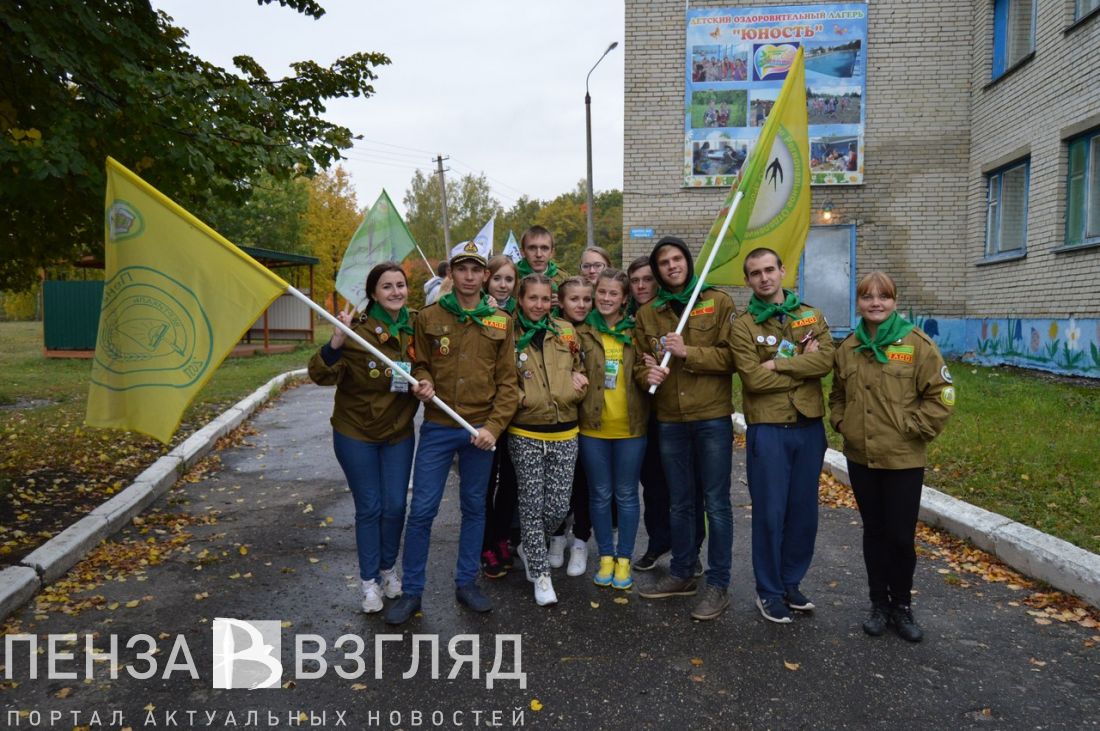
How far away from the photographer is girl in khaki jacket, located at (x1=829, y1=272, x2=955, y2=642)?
3.78 metres

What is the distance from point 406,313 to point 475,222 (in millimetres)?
47264

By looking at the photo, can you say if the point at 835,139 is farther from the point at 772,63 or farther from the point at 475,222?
the point at 475,222

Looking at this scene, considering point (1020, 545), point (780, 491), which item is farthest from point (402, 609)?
point (1020, 545)

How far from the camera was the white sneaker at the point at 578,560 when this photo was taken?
16.0ft

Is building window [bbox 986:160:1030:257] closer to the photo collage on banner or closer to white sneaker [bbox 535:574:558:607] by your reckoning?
the photo collage on banner

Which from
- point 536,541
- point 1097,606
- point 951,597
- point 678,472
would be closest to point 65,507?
point 536,541

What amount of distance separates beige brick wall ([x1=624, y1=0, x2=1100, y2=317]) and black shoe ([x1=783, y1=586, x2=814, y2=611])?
12001 millimetres

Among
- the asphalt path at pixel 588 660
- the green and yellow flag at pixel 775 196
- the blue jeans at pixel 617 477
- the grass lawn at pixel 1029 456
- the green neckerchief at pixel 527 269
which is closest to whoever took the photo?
the asphalt path at pixel 588 660

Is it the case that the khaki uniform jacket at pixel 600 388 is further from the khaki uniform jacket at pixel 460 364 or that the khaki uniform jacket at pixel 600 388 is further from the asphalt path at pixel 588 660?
the asphalt path at pixel 588 660

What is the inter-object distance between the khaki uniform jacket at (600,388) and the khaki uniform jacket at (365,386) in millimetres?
1095

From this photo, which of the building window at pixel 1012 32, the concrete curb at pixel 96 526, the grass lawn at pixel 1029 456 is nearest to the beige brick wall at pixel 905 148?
the building window at pixel 1012 32

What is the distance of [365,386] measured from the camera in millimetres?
4188

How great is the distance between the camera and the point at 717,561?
4.30 meters

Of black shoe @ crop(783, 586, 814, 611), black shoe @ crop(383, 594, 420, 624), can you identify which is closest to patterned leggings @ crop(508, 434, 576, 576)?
black shoe @ crop(383, 594, 420, 624)
